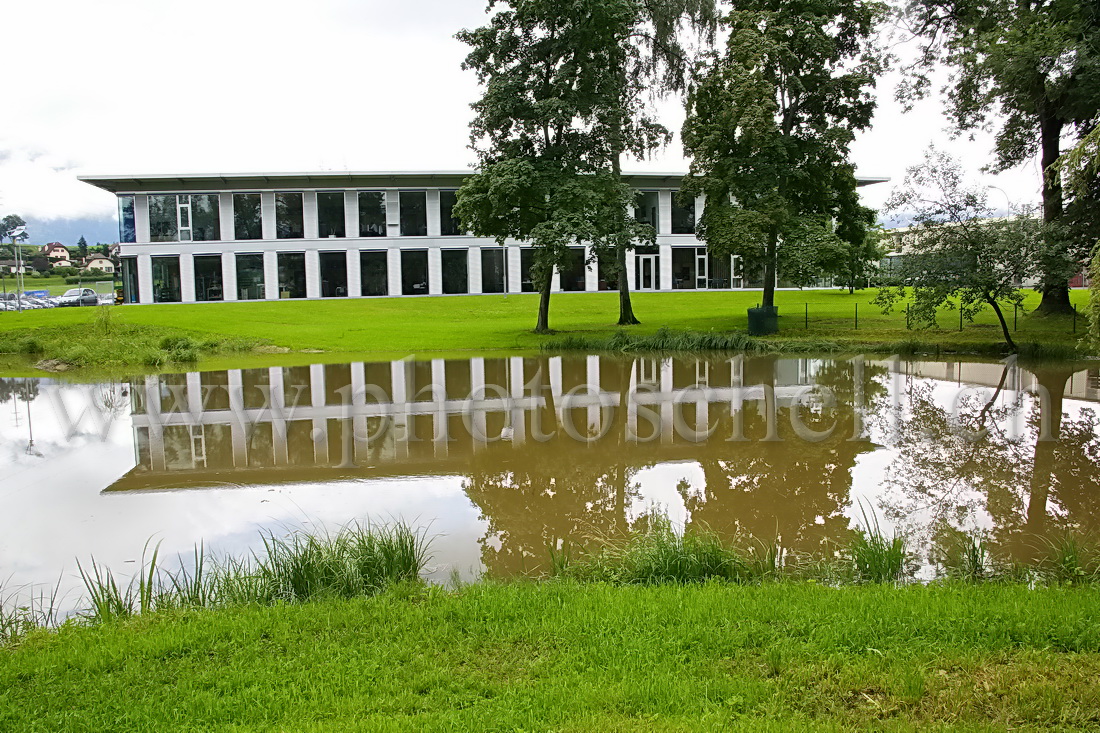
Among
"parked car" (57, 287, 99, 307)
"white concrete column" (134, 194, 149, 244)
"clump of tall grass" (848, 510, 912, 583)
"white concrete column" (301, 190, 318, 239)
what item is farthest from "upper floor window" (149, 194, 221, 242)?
"clump of tall grass" (848, 510, 912, 583)

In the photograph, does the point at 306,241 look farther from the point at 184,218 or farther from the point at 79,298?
the point at 79,298

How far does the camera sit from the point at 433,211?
49875mm

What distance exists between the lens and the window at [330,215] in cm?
4934

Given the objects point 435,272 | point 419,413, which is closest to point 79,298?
point 435,272

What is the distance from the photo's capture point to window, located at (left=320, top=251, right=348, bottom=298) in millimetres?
49750

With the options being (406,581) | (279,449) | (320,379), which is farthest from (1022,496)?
(320,379)

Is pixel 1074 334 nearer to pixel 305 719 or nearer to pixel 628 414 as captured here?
pixel 628 414

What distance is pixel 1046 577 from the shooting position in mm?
6332

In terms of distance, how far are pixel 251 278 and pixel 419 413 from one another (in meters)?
38.0

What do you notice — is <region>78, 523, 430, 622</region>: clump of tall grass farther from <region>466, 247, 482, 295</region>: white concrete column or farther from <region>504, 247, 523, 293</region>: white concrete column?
<region>466, 247, 482, 295</region>: white concrete column

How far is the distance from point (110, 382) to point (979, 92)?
27080 mm

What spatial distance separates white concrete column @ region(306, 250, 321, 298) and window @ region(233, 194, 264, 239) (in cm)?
302

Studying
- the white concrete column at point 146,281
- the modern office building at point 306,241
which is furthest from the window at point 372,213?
the white concrete column at point 146,281

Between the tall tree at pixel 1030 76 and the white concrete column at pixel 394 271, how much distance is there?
29.6 meters
